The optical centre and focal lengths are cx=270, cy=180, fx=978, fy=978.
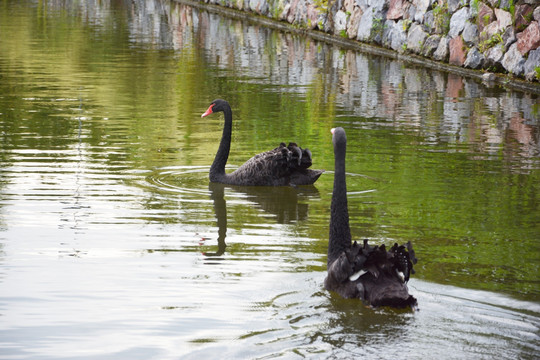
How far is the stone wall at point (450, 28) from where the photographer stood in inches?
691

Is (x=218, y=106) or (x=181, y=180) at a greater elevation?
(x=218, y=106)

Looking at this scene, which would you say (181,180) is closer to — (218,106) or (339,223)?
(218,106)

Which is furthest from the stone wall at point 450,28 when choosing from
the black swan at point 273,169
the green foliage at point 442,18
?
the black swan at point 273,169

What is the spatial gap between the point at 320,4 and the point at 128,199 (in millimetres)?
17797

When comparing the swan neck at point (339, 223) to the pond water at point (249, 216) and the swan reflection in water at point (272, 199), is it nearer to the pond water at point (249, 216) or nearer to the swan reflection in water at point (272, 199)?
the pond water at point (249, 216)

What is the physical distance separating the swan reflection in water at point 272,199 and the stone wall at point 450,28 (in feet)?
28.4

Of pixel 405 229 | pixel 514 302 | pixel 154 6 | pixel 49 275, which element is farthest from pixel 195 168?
pixel 154 6

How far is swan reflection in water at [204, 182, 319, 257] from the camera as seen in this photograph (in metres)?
8.43

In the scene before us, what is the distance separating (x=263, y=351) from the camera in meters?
5.06

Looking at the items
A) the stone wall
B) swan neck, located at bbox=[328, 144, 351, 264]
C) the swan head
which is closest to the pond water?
swan neck, located at bbox=[328, 144, 351, 264]

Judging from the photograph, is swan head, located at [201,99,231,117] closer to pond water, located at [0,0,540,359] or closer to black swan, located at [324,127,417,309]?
pond water, located at [0,0,540,359]

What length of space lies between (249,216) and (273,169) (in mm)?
1006

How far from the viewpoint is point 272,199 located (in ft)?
30.3

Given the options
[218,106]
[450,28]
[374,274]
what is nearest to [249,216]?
[218,106]
